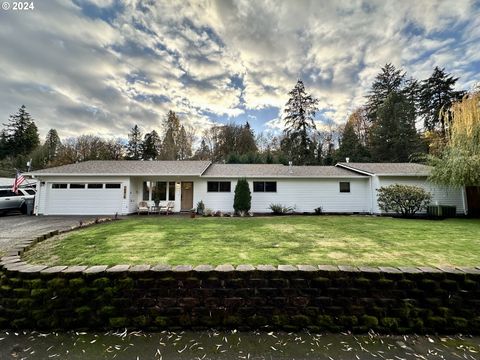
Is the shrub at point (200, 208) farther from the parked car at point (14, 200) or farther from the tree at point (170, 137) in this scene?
the tree at point (170, 137)

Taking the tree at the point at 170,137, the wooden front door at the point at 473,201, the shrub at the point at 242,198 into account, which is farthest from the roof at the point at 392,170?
the tree at the point at 170,137

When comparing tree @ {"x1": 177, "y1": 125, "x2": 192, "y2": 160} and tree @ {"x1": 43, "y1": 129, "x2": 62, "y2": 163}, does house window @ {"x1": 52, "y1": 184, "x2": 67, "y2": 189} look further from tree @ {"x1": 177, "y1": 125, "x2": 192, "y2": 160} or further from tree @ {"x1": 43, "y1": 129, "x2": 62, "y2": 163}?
tree @ {"x1": 43, "y1": 129, "x2": 62, "y2": 163}

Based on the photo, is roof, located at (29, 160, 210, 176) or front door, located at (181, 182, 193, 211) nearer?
roof, located at (29, 160, 210, 176)

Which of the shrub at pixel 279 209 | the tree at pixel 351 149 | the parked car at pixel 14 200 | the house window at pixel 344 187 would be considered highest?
the tree at pixel 351 149

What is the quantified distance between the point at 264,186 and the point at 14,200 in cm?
1507

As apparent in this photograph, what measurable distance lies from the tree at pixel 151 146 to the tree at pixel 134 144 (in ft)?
2.89

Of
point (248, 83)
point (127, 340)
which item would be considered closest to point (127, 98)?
point (248, 83)

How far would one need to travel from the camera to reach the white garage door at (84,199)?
527 inches

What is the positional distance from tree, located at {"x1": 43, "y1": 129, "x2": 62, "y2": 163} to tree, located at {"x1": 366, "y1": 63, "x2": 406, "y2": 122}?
43.1 meters

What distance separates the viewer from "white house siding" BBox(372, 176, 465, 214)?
13352 mm

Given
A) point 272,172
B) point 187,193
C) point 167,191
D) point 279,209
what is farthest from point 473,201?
point 167,191

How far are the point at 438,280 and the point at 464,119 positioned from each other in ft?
43.6

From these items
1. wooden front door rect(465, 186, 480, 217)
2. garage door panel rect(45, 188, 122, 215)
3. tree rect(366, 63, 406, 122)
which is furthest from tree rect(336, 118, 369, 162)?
garage door panel rect(45, 188, 122, 215)

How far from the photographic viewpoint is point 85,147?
95.8ft
